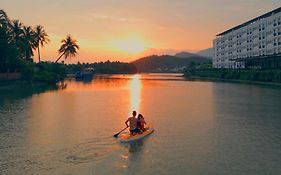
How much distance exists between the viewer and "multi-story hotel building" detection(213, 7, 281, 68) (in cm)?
11322

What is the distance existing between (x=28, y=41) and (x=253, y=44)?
289ft

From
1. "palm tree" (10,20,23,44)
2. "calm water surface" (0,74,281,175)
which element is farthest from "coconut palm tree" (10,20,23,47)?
"calm water surface" (0,74,281,175)

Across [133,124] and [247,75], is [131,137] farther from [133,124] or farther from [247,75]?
[247,75]

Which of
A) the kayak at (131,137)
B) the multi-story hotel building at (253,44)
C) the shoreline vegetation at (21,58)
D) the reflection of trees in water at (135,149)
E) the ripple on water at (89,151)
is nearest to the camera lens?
the ripple on water at (89,151)

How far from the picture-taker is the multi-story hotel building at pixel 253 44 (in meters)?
113

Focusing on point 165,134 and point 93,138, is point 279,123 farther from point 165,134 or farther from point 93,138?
point 93,138

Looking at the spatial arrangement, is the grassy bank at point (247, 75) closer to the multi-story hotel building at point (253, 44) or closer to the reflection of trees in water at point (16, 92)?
the multi-story hotel building at point (253, 44)

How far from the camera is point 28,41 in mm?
95812

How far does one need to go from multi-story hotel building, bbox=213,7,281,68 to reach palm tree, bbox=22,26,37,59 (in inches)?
2803

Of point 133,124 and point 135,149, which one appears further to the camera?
point 133,124

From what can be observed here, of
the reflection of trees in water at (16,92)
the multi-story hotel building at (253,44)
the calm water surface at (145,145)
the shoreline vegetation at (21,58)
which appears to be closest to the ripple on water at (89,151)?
the calm water surface at (145,145)

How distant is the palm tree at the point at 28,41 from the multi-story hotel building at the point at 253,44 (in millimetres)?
71184

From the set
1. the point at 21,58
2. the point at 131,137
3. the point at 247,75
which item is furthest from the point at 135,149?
the point at 247,75

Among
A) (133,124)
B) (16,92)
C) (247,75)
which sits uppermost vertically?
(247,75)
